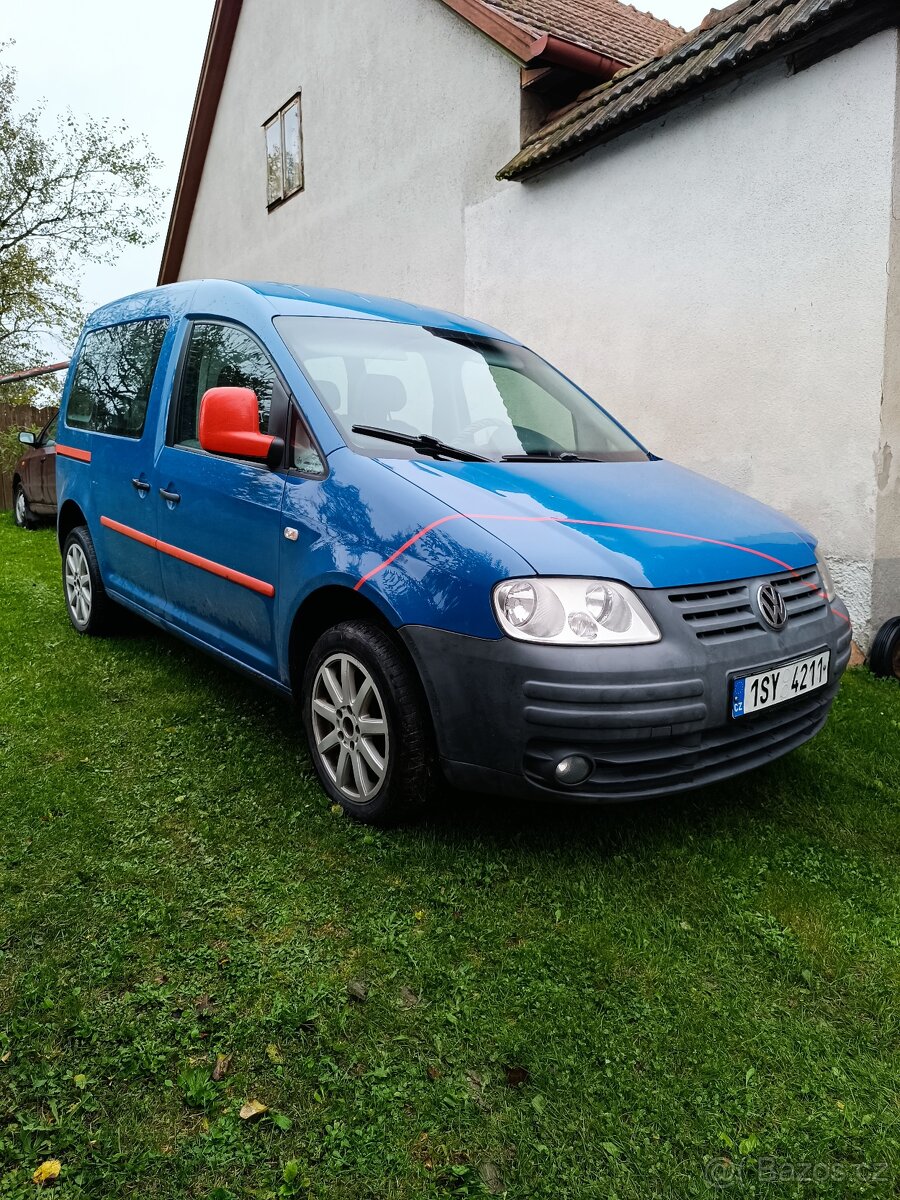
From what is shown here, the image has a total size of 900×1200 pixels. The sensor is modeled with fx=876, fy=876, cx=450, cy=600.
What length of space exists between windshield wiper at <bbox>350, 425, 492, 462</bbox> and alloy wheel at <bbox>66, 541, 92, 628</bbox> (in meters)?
2.62

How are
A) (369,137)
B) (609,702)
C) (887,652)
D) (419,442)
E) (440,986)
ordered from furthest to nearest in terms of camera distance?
1. (369,137)
2. (887,652)
3. (419,442)
4. (609,702)
5. (440,986)

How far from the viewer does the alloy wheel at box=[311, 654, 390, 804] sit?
2873 millimetres

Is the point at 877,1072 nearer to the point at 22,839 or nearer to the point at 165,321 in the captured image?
the point at 22,839

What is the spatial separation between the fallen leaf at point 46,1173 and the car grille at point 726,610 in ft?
6.54

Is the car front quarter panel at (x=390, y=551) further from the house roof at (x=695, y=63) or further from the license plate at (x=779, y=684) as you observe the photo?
the house roof at (x=695, y=63)

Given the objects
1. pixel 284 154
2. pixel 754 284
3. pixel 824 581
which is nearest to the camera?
pixel 824 581

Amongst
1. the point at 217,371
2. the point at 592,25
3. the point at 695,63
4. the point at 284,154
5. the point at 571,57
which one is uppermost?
the point at 284,154

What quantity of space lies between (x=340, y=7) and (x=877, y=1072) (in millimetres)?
12512

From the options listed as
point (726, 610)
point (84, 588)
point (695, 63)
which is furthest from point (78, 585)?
point (695, 63)

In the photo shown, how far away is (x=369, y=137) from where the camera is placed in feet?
34.1

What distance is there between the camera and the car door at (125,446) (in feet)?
13.9
